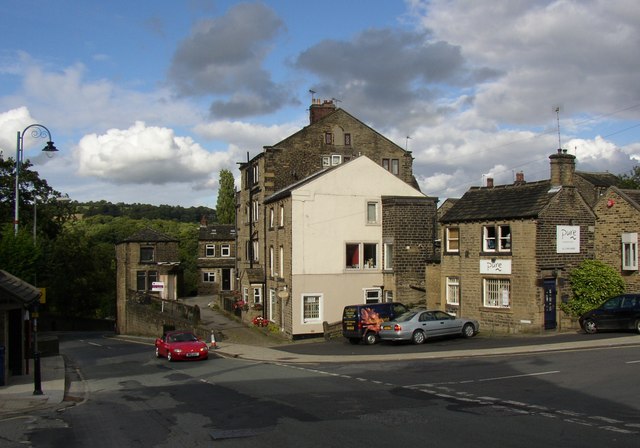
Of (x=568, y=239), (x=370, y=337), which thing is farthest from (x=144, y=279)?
(x=568, y=239)

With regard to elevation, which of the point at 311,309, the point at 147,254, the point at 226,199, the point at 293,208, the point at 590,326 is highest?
the point at 226,199

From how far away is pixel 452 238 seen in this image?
35.8 m

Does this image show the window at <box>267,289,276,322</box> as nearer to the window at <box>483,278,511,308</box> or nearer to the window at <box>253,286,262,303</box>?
the window at <box>253,286,262,303</box>

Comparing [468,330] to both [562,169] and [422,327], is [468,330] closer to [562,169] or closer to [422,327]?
[422,327]

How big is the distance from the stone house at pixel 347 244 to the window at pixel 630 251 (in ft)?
39.6

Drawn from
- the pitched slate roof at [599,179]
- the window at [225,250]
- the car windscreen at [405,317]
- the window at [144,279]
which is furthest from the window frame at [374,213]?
the window at [225,250]

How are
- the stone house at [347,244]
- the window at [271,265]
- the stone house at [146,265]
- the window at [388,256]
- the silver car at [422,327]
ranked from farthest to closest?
the stone house at [146,265] < the window at [271,265] < the window at [388,256] < the stone house at [347,244] < the silver car at [422,327]

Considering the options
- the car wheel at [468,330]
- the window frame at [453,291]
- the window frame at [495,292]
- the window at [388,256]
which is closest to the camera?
the car wheel at [468,330]

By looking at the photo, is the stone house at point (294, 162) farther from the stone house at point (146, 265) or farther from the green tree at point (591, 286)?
the green tree at point (591, 286)

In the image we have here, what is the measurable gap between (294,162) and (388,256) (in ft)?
36.9

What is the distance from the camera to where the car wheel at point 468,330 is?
31.2 m

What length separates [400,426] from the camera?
1255cm

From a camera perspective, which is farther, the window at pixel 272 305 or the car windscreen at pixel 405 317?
the window at pixel 272 305

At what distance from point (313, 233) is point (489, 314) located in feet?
38.7
